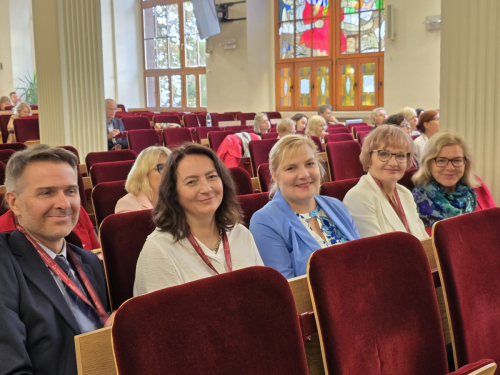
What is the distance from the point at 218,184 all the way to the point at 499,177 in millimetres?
2458

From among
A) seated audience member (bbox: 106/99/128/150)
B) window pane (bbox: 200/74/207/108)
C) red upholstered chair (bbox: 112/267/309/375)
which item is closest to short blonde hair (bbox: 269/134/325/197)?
red upholstered chair (bbox: 112/267/309/375)

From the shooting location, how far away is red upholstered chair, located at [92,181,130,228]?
2.92m

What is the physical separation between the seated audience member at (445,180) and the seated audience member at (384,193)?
0.20 metres

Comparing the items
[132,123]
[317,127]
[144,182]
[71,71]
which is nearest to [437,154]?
[144,182]

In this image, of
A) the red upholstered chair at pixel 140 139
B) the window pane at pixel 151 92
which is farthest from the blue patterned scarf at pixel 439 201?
the window pane at pixel 151 92

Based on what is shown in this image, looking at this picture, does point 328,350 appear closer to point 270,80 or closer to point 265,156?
point 265,156

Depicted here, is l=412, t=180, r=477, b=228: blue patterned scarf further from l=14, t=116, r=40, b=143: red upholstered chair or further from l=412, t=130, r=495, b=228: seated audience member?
l=14, t=116, r=40, b=143: red upholstered chair

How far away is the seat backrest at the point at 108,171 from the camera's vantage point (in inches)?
139

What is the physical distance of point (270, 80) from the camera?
47.5 feet

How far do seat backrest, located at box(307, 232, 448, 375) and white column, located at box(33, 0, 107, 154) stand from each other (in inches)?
183

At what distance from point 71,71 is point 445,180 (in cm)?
405

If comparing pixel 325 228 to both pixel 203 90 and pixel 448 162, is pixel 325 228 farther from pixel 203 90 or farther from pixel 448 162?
pixel 203 90

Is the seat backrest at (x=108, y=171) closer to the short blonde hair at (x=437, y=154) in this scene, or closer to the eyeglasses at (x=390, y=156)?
the eyeglasses at (x=390, y=156)

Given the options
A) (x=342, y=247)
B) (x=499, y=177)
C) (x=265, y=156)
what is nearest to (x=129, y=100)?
(x=265, y=156)
